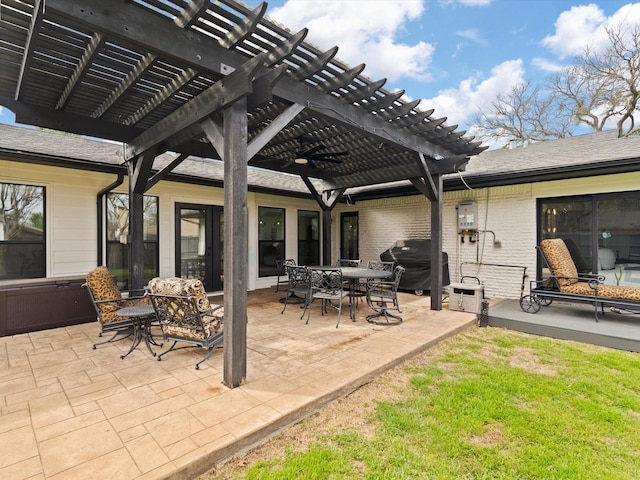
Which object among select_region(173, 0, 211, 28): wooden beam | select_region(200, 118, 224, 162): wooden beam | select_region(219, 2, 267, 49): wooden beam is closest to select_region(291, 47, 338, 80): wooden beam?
select_region(219, 2, 267, 49): wooden beam

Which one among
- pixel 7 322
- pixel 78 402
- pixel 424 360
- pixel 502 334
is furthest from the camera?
pixel 502 334

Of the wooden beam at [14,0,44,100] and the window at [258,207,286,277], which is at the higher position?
the wooden beam at [14,0,44,100]

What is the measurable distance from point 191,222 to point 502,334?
20.9 feet

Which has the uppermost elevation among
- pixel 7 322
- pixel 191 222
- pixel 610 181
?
pixel 610 181

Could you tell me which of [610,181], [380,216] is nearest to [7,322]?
[380,216]

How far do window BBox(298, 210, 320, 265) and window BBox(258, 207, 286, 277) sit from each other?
27.3 inches

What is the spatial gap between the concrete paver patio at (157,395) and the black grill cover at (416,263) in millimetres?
3060

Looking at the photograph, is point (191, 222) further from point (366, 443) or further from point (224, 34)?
point (366, 443)

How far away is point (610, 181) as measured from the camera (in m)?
5.59

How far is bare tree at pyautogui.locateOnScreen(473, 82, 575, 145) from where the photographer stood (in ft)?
50.5

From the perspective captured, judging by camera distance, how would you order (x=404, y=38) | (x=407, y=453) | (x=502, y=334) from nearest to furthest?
(x=407, y=453) < (x=502, y=334) < (x=404, y=38)

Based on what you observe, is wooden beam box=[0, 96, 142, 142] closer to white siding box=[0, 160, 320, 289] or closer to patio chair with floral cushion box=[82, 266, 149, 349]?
patio chair with floral cushion box=[82, 266, 149, 349]

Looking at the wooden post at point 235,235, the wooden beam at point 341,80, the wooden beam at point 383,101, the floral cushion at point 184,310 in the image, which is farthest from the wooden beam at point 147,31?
the floral cushion at point 184,310

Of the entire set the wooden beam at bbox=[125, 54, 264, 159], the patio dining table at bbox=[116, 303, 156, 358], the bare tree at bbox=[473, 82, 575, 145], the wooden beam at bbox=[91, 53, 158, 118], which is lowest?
the patio dining table at bbox=[116, 303, 156, 358]
